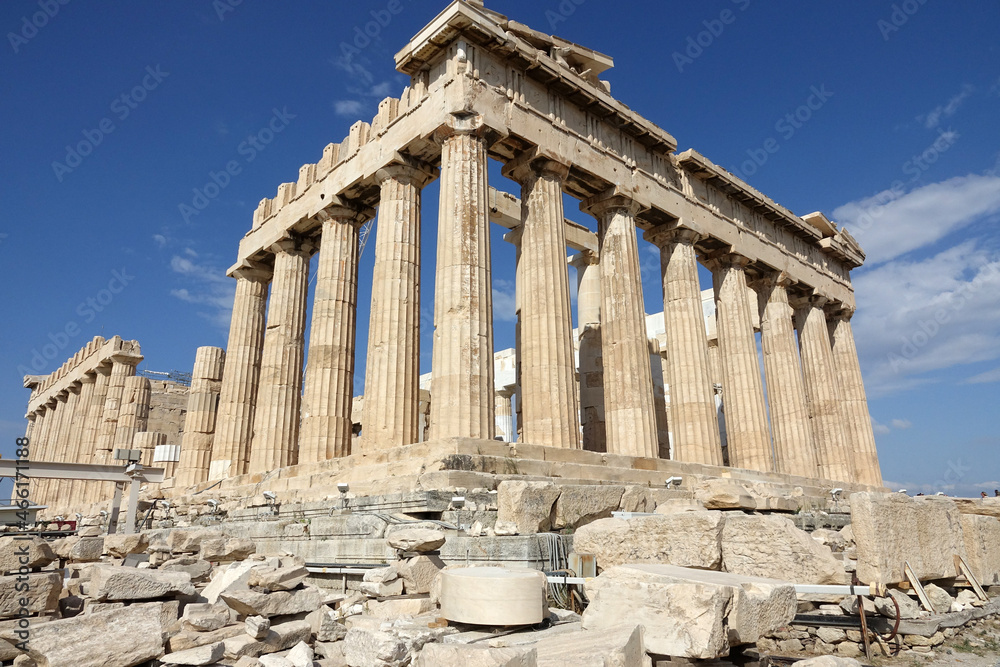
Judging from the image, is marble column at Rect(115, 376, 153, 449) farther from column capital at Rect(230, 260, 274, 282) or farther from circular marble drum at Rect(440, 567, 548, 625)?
circular marble drum at Rect(440, 567, 548, 625)

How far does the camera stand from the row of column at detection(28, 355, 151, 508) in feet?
105

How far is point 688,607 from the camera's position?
5.05 meters

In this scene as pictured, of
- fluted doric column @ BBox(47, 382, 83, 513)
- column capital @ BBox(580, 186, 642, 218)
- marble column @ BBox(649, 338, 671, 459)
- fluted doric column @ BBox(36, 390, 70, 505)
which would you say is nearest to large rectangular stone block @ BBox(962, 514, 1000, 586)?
column capital @ BBox(580, 186, 642, 218)

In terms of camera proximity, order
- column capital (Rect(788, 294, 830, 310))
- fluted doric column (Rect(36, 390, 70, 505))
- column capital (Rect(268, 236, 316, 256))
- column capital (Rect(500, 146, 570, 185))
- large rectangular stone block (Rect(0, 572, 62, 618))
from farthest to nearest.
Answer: fluted doric column (Rect(36, 390, 70, 505)) < column capital (Rect(788, 294, 830, 310)) < column capital (Rect(268, 236, 316, 256)) < column capital (Rect(500, 146, 570, 185)) < large rectangular stone block (Rect(0, 572, 62, 618))

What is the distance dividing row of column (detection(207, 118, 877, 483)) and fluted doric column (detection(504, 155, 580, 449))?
0.11 feet

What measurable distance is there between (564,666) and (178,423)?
35819mm

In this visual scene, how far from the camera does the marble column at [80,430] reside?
33.9 meters

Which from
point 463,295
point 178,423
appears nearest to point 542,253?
point 463,295

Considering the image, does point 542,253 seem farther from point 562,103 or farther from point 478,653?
point 478,653

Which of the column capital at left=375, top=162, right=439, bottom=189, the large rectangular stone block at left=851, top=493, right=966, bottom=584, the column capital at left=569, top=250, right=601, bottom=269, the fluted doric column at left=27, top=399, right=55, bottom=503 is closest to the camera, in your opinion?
the large rectangular stone block at left=851, top=493, right=966, bottom=584

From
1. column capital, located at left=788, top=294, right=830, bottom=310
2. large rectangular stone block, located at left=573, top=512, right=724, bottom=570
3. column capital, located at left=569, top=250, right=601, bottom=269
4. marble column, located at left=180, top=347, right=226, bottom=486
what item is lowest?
large rectangular stone block, located at left=573, top=512, right=724, bottom=570

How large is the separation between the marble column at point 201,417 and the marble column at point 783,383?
68.0 ft

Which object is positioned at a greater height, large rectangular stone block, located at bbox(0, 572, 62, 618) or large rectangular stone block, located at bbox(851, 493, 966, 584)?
large rectangular stone block, located at bbox(851, 493, 966, 584)

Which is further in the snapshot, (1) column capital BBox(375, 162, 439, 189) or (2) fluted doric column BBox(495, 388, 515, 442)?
(2) fluted doric column BBox(495, 388, 515, 442)
